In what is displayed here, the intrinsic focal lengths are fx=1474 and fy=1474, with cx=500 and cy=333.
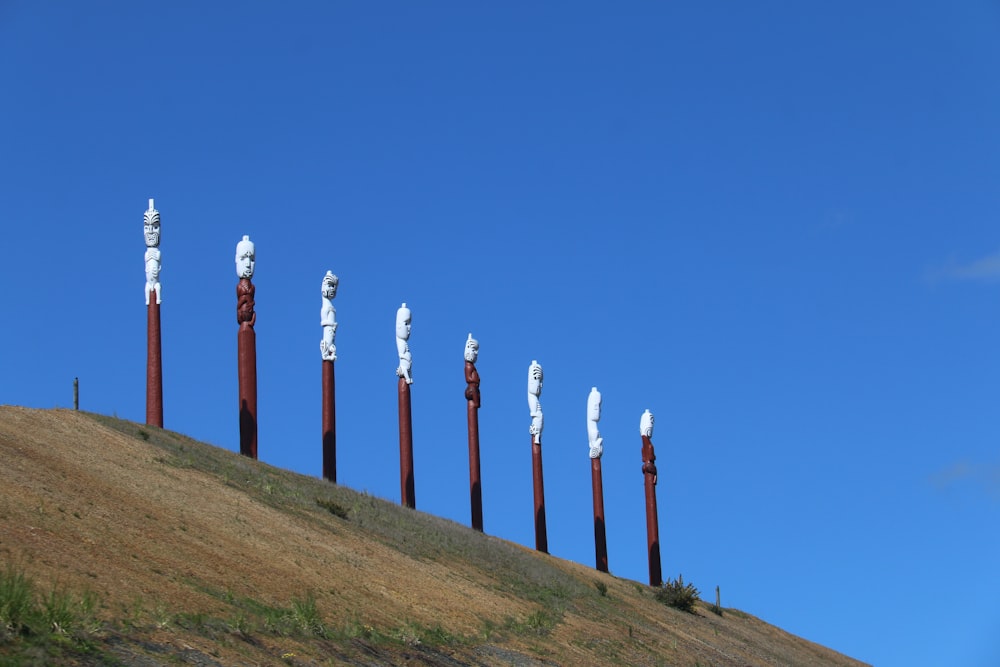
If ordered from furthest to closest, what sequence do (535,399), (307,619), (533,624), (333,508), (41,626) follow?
1. (535,399)
2. (333,508)
3. (533,624)
4. (307,619)
5. (41,626)

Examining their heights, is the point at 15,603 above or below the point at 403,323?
below

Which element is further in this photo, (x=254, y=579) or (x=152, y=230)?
(x=152, y=230)

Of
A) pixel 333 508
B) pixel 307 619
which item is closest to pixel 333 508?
pixel 333 508

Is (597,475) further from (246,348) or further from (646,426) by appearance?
(246,348)

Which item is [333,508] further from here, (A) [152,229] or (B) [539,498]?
(B) [539,498]

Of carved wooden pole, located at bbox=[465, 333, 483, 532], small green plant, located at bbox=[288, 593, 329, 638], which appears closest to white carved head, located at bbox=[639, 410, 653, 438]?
carved wooden pole, located at bbox=[465, 333, 483, 532]

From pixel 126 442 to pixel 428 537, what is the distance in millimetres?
8577

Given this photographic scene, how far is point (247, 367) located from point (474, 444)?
1004cm

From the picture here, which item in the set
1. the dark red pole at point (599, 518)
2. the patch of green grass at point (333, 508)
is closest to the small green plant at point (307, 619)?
the patch of green grass at point (333, 508)

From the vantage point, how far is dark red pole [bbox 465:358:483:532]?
48156 millimetres

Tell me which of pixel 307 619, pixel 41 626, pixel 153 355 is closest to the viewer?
pixel 41 626

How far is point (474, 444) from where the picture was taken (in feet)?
163

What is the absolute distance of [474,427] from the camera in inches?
1962

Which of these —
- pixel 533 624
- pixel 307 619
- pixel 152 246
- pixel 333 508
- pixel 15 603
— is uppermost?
pixel 152 246
